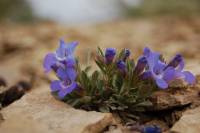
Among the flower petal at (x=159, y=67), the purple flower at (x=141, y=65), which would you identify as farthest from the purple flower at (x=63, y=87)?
the flower petal at (x=159, y=67)

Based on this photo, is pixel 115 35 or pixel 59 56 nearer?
pixel 59 56

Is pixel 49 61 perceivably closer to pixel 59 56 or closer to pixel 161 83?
pixel 59 56

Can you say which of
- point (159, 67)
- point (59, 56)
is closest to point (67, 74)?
point (59, 56)

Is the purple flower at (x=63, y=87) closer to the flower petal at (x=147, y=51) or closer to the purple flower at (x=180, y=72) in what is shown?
the flower petal at (x=147, y=51)

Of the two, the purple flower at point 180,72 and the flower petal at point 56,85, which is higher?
the purple flower at point 180,72

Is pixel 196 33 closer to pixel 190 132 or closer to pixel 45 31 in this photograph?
pixel 45 31

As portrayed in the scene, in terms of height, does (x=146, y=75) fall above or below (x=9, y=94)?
Answer: above

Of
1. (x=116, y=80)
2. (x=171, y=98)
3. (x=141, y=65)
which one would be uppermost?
(x=141, y=65)
